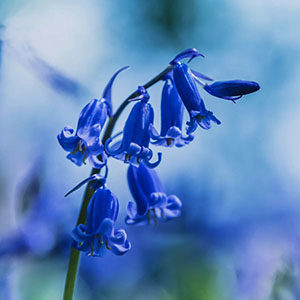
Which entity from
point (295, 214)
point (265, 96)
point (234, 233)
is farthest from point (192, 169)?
point (265, 96)

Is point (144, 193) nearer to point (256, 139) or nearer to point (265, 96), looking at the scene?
point (256, 139)

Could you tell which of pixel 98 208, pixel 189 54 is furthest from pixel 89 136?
pixel 189 54

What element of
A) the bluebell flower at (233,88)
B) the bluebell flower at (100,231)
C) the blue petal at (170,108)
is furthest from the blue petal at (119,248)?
the bluebell flower at (233,88)

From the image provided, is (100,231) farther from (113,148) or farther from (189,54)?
(189,54)

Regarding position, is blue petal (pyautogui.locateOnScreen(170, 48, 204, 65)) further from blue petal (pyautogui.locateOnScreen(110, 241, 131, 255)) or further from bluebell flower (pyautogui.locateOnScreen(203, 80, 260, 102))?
blue petal (pyautogui.locateOnScreen(110, 241, 131, 255))

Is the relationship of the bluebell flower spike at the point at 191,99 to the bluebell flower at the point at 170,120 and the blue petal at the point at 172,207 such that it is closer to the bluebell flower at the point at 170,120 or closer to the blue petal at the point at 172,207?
the bluebell flower at the point at 170,120
